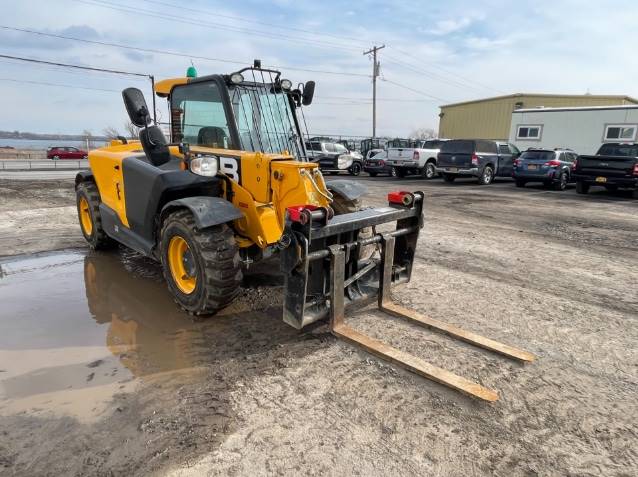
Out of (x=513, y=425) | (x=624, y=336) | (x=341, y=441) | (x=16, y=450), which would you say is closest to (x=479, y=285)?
(x=624, y=336)

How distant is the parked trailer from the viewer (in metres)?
20.2

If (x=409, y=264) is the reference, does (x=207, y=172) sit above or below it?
above

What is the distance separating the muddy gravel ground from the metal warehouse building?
1329 inches

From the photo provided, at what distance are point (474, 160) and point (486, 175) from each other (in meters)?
1.11

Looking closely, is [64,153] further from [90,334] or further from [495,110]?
[90,334]

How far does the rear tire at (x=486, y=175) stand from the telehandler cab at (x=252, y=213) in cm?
1475

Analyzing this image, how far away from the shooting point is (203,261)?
3807 mm

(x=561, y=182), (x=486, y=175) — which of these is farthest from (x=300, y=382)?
(x=486, y=175)

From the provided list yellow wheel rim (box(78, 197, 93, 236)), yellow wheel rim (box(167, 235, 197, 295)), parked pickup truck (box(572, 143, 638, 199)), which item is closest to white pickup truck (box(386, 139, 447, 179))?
parked pickup truck (box(572, 143, 638, 199))

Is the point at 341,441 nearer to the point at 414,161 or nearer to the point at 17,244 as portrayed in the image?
the point at 17,244

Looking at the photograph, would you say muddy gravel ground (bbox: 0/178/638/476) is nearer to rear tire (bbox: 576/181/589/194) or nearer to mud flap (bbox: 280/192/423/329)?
mud flap (bbox: 280/192/423/329)

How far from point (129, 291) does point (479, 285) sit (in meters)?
4.19

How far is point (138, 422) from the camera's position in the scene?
8.93ft

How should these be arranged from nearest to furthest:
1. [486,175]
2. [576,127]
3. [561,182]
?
1. [561,182]
2. [486,175]
3. [576,127]
